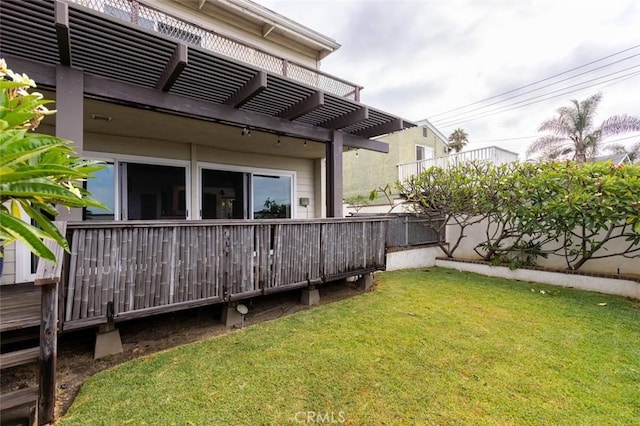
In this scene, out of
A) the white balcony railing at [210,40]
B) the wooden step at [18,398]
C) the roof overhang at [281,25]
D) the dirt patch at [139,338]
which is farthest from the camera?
the roof overhang at [281,25]

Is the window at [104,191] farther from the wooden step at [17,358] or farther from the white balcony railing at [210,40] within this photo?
the wooden step at [17,358]

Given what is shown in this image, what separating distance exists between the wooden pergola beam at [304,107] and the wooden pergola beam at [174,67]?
1797 mm

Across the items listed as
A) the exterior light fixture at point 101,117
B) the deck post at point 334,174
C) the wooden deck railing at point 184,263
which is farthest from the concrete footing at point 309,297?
the exterior light fixture at point 101,117

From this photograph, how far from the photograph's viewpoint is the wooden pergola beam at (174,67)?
9.95 ft

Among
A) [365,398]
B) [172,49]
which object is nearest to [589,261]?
[365,398]

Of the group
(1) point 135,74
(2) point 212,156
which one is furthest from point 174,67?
(2) point 212,156

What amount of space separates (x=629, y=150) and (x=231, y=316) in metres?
23.2

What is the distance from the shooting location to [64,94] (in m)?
3.01

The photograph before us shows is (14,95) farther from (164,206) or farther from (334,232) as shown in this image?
(164,206)

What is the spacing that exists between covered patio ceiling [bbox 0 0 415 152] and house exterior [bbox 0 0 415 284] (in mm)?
13

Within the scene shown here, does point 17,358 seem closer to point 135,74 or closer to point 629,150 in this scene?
point 135,74

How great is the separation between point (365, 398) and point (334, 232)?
260cm

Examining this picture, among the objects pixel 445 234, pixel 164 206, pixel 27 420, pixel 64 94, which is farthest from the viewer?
pixel 445 234

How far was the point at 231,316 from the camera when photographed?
352 cm
